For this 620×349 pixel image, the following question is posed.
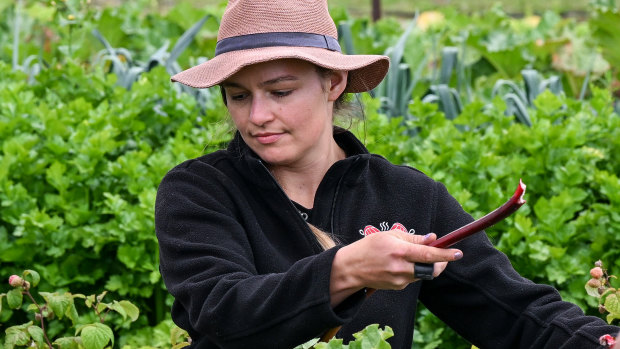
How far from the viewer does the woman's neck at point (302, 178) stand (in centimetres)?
228

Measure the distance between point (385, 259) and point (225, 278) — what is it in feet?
1.25

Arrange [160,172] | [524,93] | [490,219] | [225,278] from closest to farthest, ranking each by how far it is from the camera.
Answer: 1. [490,219]
2. [225,278]
3. [160,172]
4. [524,93]

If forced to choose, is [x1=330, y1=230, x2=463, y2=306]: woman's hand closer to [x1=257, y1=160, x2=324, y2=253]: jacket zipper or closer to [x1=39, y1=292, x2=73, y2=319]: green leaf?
[x1=257, y1=160, x2=324, y2=253]: jacket zipper

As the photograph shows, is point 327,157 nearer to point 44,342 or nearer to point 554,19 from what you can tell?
point 44,342

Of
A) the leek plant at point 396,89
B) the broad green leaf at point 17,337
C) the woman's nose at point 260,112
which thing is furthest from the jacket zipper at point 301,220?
the leek plant at point 396,89

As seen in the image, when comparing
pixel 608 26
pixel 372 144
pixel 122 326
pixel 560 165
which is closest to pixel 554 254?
pixel 560 165

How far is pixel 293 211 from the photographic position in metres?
2.14

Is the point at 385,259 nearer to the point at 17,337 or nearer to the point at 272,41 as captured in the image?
the point at 272,41

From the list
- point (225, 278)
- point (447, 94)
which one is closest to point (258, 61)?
point (225, 278)

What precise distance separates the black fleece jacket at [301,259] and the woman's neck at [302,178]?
6 centimetres

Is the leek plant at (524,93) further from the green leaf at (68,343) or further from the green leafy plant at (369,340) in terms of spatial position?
the green leafy plant at (369,340)

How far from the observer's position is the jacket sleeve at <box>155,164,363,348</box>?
174 cm

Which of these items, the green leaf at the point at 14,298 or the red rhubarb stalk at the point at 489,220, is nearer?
the red rhubarb stalk at the point at 489,220

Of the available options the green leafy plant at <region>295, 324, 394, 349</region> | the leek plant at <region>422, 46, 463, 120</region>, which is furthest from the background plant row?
the green leafy plant at <region>295, 324, 394, 349</region>
